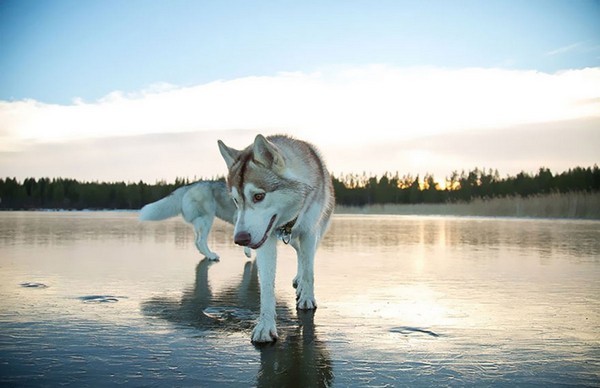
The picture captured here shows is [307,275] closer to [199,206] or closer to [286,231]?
[286,231]

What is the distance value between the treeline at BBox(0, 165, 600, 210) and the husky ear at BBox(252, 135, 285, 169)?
4821 centimetres

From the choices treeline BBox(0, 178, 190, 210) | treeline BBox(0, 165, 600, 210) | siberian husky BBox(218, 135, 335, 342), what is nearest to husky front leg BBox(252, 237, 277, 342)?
siberian husky BBox(218, 135, 335, 342)

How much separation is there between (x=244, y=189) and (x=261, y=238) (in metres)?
0.41

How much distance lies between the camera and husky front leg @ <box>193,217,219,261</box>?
10148 millimetres

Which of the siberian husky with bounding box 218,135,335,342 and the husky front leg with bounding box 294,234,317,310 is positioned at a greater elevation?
the siberian husky with bounding box 218,135,335,342

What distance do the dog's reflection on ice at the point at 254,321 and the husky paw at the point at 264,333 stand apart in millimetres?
58

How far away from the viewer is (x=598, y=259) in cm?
945

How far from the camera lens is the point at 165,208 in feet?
38.2

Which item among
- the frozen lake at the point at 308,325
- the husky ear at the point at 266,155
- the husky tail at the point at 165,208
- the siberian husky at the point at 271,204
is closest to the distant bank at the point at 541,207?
the frozen lake at the point at 308,325

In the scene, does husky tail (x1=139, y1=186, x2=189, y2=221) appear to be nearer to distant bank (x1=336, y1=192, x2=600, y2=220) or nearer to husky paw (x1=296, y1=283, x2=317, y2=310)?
husky paw (x1=296, y1=283, x2=317, y2=310)

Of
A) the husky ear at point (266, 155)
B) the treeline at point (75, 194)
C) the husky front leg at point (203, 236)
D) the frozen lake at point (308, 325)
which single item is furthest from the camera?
the treeline at point (75, 194)

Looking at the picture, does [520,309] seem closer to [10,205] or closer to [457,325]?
[457,325]

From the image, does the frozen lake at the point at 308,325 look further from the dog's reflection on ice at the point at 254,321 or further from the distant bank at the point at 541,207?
the distant bank at the point at 541,207

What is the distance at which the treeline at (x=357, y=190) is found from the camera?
54.7 m
